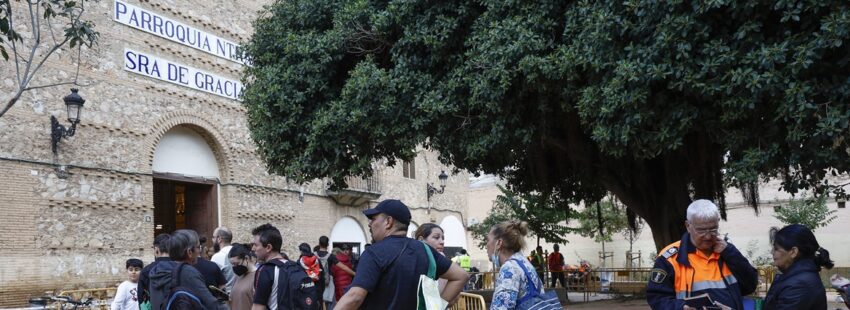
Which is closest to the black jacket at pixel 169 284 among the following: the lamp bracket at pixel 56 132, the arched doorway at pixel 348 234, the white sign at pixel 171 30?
the lamp bracket at pixel 56 132

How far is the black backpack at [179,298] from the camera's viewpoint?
571 centimetres

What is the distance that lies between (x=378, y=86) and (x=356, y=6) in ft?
5.18

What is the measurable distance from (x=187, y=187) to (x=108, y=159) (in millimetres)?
3431

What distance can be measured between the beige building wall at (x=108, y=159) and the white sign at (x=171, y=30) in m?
0.14

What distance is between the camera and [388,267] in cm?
458

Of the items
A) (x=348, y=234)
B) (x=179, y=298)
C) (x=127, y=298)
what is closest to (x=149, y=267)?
(x=179, y=298)

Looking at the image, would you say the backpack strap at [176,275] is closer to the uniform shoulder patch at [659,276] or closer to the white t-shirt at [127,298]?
the uniform shoulder patch at [659,276]

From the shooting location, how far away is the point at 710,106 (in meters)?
9.47

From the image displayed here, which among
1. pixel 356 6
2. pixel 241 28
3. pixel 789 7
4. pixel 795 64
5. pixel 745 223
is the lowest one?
pixel 745 223

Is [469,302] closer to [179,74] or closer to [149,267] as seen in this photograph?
[149,267]

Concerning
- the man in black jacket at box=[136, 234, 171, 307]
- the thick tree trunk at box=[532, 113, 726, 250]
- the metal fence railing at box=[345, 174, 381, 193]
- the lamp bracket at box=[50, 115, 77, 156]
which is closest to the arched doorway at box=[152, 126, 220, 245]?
the lamp bracket at box=[50, 115, 77, 156]

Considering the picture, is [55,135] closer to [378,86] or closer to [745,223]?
[378,86]

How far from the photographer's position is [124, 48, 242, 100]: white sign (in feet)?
58.3

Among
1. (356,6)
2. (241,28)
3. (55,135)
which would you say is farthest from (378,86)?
(241,28)
